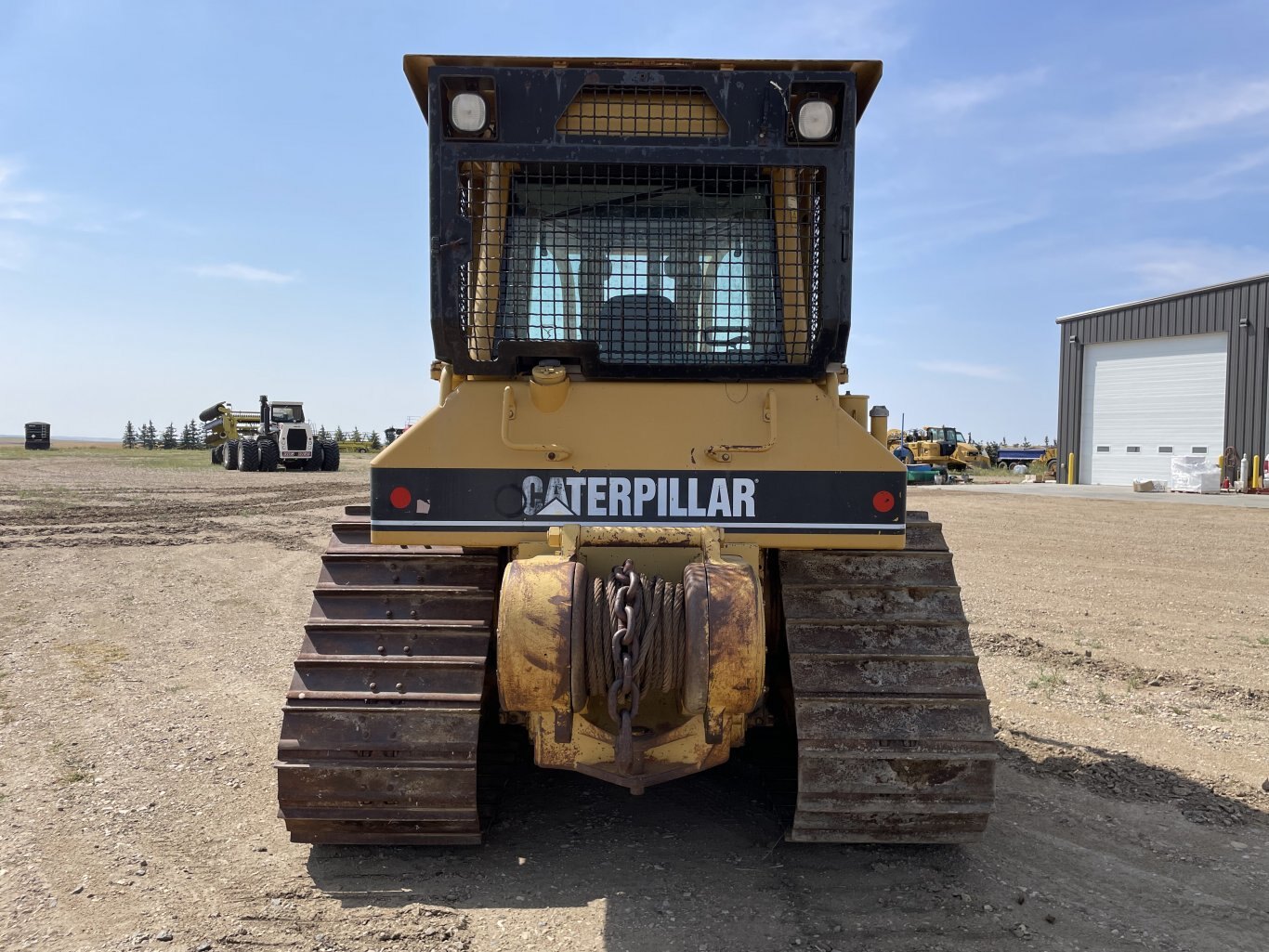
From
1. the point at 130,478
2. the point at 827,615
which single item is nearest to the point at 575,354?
the point at 827,615

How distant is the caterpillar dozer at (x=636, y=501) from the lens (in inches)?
128

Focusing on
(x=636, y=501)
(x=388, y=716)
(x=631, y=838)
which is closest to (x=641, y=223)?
(x=636, y=501)

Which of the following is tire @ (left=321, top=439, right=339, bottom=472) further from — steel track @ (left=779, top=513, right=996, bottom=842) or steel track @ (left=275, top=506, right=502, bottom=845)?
steel track @ (left=779, top=513, right=996, bottom=842)

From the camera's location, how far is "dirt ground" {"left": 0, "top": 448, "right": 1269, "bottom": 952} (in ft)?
10.3

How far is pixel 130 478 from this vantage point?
2694cm

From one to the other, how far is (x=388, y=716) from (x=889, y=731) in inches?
70.8

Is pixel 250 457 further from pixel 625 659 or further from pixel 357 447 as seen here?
pixel 625 659

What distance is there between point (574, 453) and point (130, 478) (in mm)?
27310

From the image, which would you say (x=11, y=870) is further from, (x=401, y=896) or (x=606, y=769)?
(x=606, y=769)

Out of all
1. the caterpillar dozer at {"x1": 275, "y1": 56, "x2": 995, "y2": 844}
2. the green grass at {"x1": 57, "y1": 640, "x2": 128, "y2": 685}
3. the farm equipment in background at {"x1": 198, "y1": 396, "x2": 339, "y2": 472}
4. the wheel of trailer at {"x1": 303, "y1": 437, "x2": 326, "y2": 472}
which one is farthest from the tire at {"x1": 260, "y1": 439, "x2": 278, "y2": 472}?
the caterpillar dozer at {"x1": 275, "y1": 56, "x2": 995, "y2": 844}

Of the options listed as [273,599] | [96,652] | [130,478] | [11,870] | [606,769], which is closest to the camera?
[606,769]

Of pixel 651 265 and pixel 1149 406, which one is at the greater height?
pixel 1149 406

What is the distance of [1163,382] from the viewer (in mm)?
28328

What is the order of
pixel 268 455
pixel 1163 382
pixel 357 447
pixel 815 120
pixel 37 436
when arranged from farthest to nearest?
1. pixel 357 447
2. pixel 37 436
3. pixel 268 455
4. pixel 1163 382
5. pixel 815 120
